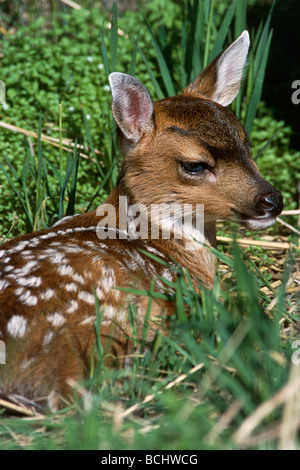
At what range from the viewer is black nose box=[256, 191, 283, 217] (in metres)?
3.28

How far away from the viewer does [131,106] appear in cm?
339

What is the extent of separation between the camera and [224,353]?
232cm

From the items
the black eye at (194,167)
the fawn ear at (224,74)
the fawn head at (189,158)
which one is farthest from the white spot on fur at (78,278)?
the fawn ear at (224,74)

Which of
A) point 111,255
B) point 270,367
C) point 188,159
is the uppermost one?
point 188,159

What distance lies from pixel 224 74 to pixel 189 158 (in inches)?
30.6

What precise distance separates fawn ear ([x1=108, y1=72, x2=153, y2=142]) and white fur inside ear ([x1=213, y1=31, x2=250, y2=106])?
2.04 ft

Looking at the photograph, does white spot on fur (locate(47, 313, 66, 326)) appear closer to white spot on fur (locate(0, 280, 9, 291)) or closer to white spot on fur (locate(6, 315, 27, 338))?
white spot on fur (locate(6, 315, 27, 338))

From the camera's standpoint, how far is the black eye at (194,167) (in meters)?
3.32

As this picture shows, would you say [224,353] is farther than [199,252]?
No

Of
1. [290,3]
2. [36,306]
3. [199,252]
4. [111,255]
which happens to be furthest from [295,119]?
[36,306]

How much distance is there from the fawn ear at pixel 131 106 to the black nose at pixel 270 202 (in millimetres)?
687

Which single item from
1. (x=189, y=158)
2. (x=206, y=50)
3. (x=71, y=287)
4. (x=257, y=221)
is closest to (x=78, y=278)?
(x=71, y=287)

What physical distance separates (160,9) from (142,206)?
4240 millimetres
